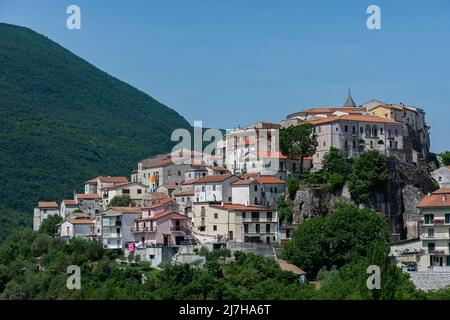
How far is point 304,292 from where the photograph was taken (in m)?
54.2

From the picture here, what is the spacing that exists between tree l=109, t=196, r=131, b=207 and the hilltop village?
101 mm

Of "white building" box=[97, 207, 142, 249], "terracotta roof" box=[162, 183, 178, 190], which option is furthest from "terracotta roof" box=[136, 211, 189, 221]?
"terracotta roof" box=[162, 183, 178, 190]

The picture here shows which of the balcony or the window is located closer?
the window

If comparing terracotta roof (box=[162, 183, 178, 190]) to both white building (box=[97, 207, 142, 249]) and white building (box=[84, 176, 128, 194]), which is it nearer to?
white building (box=[97, 207, 142, 249])

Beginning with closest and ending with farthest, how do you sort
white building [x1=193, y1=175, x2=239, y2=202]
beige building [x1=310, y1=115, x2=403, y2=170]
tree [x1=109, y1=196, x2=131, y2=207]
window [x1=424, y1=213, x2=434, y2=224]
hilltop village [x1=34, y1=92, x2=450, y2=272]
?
window [x1=424, y1=213, x2=434, y2=224] → hilltop village [x1=34, y1=92, x2=450, y2=272] → white building [x1=193, y1=175, x2=239, y2=202] → beige building [x1=310, y1=115, x2=403, y2=170] → tree [x1=109, y1=196, x2=131, y2=207]

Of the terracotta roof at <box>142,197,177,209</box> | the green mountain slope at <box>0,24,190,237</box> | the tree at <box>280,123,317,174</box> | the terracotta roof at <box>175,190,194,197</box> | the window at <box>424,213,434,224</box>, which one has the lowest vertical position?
the window at <box>424,213,434,224</box>

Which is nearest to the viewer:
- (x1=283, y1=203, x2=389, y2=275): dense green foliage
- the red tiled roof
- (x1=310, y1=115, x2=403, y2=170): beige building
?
(x1=283, y1=203, x2=389, y2=275): dense green foliage

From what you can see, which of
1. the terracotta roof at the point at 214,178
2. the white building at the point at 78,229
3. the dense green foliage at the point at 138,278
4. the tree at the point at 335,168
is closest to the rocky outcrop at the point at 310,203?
the tree at the point at 335,168

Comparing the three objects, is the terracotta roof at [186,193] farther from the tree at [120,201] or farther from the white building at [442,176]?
the white building at [442,176]

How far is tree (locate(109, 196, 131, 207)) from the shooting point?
7762 centimetres

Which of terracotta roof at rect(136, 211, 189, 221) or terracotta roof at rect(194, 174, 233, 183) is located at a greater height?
terracotta roof at rect(194, 174, 233, 183)

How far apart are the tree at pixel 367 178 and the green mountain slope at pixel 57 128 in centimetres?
5640
